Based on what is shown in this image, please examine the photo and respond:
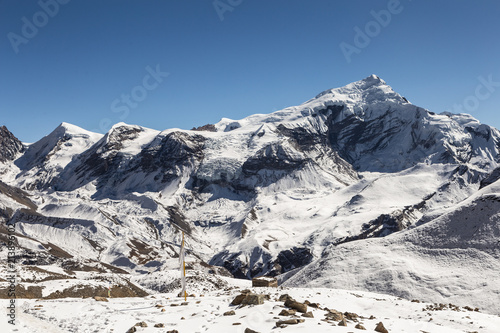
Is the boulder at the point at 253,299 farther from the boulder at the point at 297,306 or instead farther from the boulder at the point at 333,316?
the boulder at the point at 333,316

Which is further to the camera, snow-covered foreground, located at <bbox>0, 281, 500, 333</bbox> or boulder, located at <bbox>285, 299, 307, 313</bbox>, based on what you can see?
boulder, located at <bbox>285, 299, 307, 313</bbox>

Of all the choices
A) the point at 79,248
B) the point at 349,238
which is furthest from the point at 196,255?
the point at 349,238

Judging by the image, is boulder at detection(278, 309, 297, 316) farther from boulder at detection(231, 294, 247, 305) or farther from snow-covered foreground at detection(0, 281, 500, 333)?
boulder at detection(231, 294, 247, 305)

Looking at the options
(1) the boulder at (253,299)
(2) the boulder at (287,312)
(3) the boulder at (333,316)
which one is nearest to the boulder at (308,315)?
(2) the boulder at (287,312)

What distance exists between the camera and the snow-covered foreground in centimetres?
2428

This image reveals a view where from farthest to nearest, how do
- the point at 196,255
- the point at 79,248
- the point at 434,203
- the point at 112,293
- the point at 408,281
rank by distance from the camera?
the point at 434,203 < the point at 196,255 < the point at 79,248 < the point at 408,281 < the point at 112,293

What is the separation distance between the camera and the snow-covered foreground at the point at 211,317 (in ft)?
79.7

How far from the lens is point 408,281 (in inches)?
2341

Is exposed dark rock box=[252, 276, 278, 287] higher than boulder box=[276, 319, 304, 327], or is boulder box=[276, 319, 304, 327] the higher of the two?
boulder box=[276, 319, 304, 327]

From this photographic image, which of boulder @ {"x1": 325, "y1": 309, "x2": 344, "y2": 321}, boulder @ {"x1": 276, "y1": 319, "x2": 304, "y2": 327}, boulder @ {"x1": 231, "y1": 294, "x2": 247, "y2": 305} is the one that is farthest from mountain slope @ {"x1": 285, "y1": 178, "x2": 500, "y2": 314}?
→ boulder @ {"x1": 276, "y1": 319, "x2": 304, "y2": 327}

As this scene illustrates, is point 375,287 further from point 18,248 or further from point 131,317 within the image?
point 18,248

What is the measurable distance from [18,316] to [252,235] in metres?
159

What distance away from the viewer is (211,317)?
2666 cm

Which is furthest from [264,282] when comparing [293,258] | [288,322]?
[293,258]
